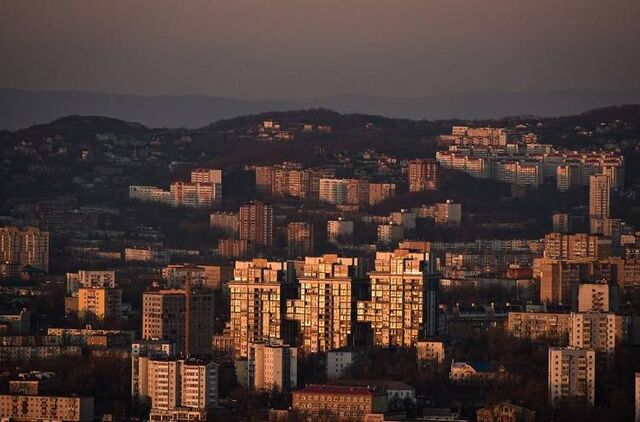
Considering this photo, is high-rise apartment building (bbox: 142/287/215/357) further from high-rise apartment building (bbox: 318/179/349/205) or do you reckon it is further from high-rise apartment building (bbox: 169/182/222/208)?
high-rise apartment building (bbox: 318/179/349/205)

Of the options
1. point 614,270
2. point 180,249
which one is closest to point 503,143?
point 180,249

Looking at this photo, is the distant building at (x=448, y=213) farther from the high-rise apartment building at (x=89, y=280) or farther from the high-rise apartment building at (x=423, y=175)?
the high-rise apartment building at (x=89, y=280)

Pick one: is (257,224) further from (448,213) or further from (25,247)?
(25,247)

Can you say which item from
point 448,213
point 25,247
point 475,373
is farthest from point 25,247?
point 475,373

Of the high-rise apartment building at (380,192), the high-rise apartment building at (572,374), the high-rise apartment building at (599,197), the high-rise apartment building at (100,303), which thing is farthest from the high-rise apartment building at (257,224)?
A: the high-rise apartment building at (572,374)

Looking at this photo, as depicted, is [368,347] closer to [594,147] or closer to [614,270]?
[614,270]
